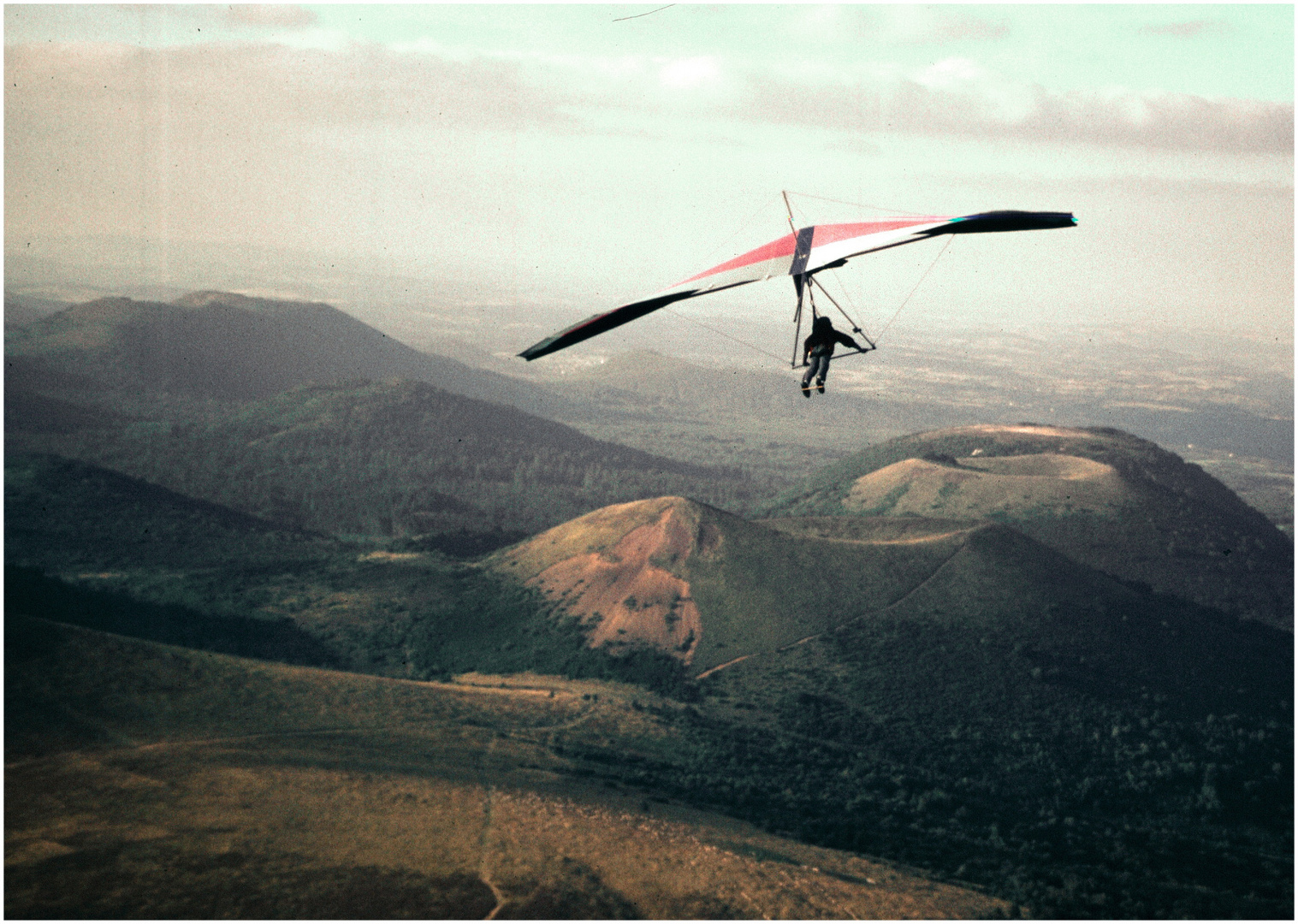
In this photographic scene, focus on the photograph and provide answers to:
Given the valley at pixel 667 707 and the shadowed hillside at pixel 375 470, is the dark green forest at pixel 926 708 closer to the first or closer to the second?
the valley at pixel 667 707

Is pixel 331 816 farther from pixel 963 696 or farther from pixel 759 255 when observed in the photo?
pixel 963 696

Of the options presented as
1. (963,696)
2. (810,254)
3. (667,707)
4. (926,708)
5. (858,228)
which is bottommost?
(667,707)

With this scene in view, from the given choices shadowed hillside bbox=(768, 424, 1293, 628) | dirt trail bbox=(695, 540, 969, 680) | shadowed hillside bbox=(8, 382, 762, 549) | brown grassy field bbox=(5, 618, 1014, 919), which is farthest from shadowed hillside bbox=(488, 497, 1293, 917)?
shadowed hillside bbox=(8, 382, 762, 549)

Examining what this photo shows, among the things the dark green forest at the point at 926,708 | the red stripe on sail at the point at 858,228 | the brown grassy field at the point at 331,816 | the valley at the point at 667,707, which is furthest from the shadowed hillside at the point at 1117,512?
the red stripe on sail at the point at 858,228

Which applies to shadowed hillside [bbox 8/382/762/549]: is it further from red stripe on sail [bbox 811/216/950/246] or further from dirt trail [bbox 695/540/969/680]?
red stripe on sail [bbox 811/216/950/246]

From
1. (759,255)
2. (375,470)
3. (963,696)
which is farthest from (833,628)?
(375,470)

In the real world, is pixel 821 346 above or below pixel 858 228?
below
